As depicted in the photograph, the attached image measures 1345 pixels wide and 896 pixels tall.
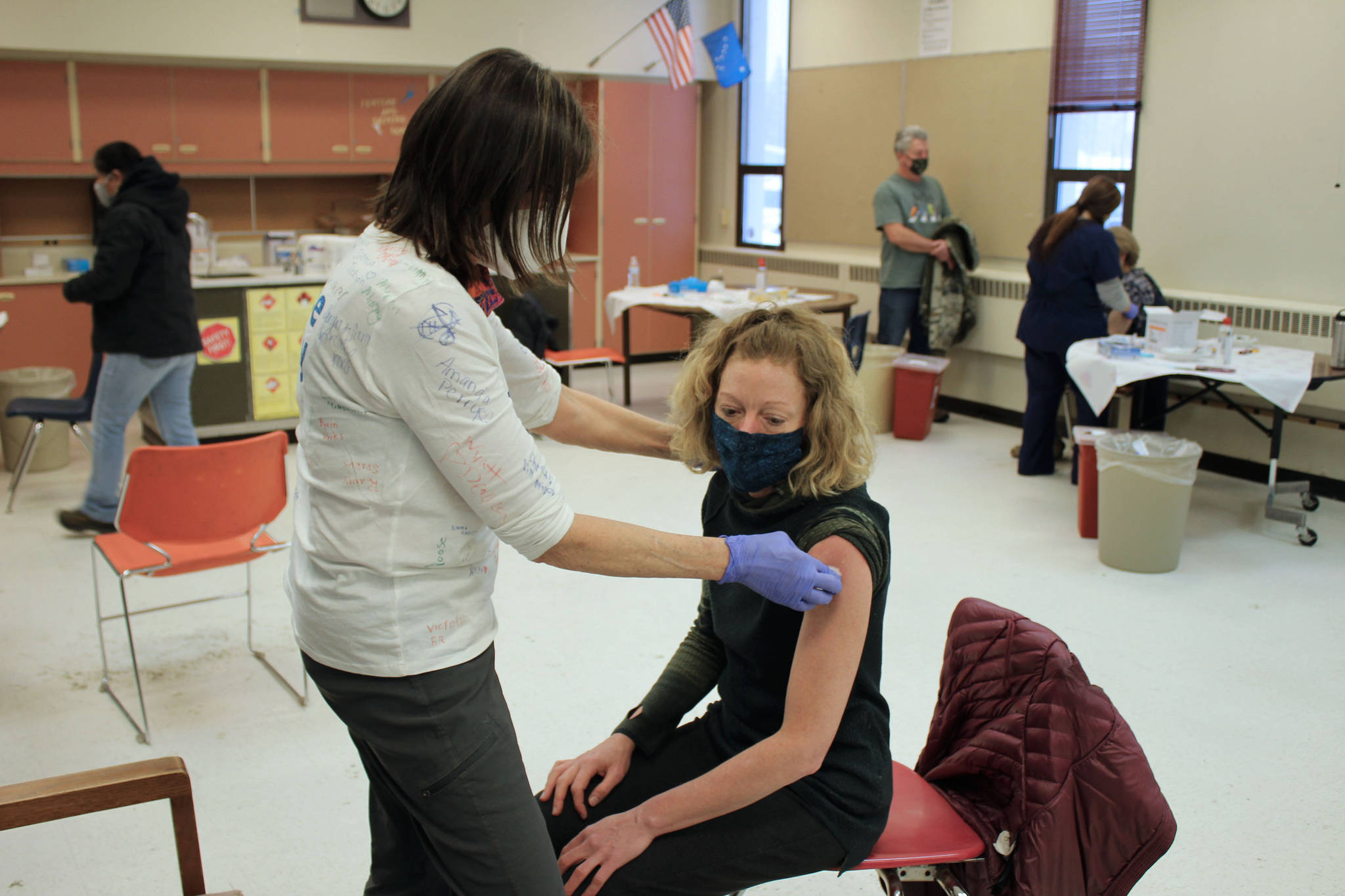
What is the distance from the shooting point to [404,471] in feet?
4.01

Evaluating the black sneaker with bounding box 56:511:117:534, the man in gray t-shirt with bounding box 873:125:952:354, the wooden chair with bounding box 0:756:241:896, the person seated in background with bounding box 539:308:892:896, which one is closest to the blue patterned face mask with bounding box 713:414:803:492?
the person seated in background with bounding box 539:308:892:896

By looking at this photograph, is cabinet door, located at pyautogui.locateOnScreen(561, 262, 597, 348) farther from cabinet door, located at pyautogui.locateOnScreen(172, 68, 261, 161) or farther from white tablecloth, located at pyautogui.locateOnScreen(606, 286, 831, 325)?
cabinet door, located at pyautogui.locateOnScreen(172, 68, 261, 161)

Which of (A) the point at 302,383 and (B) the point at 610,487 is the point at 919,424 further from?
(A) the point at 302,383

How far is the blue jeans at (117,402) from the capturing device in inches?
166

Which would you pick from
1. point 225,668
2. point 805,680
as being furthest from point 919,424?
point 805,680

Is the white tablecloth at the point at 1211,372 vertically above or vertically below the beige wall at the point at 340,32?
below

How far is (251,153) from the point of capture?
6.66 m

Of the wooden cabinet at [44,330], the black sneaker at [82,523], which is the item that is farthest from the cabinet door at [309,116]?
the black sneaker at [82,523]

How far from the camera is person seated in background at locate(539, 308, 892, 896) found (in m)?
1.40

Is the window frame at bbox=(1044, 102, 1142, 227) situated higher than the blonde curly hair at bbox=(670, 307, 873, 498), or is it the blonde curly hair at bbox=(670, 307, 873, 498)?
the window frame at bbox=(1044, 102, 1142, 227)

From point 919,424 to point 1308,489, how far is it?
190 centimetres

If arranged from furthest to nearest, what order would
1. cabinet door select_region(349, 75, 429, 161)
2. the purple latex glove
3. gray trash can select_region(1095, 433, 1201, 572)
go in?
cabinet door select_region(349, 75, 429, 161) < gray trash can select_region(1095, 433, 1201, 572) < the purple latex glove

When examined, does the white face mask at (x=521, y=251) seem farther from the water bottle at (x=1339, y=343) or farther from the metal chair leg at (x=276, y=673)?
the water bottle at (x=1339, y=343)

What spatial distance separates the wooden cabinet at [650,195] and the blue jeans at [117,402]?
375 cm
